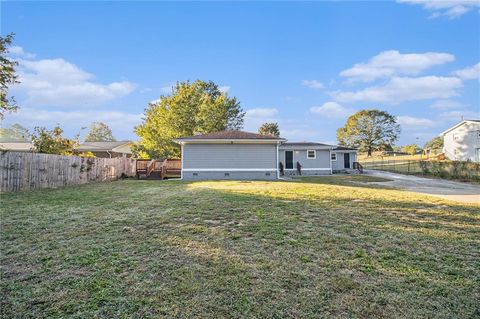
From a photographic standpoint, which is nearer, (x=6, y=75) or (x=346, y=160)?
(x=6, y=75)

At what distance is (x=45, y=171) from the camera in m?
11.4

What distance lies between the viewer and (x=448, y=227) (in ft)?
16.5

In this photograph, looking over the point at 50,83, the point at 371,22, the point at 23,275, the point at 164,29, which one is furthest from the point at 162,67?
the point at 23,275

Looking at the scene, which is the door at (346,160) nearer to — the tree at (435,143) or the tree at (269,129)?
the tree at (269,129)

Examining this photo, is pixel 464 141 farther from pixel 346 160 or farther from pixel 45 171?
pixel 45 171

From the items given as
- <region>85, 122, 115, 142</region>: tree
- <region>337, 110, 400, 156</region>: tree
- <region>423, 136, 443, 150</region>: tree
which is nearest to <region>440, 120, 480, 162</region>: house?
<region>337, 110, 400, 156</region>: tree

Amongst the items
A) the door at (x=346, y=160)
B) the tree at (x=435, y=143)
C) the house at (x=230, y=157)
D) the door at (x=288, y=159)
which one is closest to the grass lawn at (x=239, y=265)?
the house at (x=230, y=157)

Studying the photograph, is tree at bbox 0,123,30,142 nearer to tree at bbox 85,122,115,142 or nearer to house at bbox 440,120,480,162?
tree at bbox 85,122,115,142

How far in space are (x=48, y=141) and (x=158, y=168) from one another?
6.98 m

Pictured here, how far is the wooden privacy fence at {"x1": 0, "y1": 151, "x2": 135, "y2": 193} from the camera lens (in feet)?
32.2

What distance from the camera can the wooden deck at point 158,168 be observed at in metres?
18.8

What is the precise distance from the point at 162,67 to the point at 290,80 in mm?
11250

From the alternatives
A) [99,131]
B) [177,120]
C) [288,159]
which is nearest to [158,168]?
[177,120]

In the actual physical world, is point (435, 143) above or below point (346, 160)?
above
